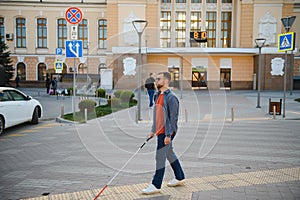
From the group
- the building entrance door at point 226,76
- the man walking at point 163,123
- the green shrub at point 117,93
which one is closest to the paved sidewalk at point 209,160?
the man walking at point 163,123

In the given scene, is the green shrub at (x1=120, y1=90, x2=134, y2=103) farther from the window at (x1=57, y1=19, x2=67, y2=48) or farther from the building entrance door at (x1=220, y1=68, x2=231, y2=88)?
the window at (x1=57, y1=19, x2=67, y2=48)

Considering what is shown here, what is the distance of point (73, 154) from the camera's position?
25.9 feet

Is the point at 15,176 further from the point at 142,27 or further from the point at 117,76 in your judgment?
the point at 117,76

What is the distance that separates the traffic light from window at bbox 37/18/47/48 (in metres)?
24.0

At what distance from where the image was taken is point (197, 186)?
5539 mm

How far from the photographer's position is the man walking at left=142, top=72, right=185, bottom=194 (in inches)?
196

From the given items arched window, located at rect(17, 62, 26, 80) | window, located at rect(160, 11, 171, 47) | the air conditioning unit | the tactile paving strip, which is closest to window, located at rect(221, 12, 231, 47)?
window, located at rect(160, 11, 171, 47)

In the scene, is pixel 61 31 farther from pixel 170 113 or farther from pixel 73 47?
pixel 170 113

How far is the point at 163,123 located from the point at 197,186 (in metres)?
1.43

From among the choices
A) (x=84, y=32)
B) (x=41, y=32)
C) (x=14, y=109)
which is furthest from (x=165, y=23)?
(x=14, y=109)

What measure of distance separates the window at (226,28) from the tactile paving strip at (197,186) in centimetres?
4051

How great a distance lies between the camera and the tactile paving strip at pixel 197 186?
5.07 m

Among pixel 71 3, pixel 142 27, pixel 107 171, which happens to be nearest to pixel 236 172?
pixel 107 171

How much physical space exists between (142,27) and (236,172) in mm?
9886
